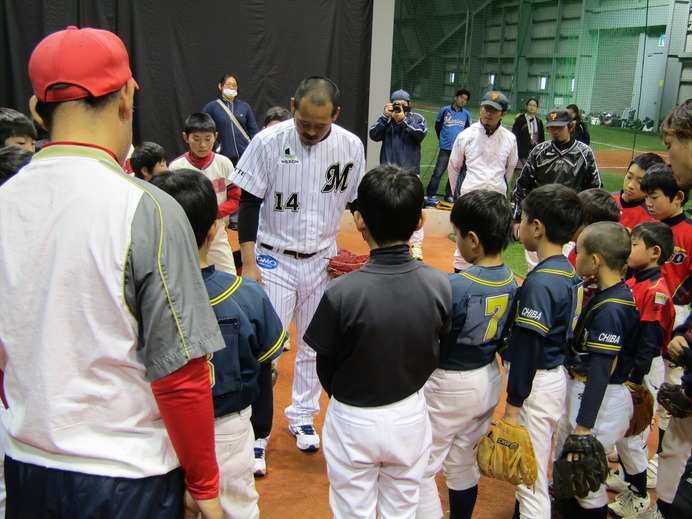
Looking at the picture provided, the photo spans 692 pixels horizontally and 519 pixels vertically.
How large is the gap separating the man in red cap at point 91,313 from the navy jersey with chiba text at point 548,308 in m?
1.65

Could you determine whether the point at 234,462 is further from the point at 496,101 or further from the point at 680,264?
the point at 496,101

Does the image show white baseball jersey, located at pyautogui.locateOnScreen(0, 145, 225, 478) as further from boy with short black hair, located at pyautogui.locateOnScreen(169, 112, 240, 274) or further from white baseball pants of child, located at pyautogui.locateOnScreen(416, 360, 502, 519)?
boy with short black hair, located at pyautogui.locateOnScreen(169, 112, 240, 274)

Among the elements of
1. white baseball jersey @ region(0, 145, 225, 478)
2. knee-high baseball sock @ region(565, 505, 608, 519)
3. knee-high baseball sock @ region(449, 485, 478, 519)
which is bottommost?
knee-high baseball sock @ region(565, 505, 608, 519)

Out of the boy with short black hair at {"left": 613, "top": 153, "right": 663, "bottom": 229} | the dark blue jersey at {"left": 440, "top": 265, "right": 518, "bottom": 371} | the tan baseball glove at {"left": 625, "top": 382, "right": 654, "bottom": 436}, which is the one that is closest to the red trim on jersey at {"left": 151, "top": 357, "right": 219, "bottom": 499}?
the dark blue jersey at {"left": 440, "top": 265, "right": 518, "bottom": 371}

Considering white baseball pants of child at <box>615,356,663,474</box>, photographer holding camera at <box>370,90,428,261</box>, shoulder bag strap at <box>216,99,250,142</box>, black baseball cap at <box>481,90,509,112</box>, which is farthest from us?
shoulder bag strap at <box>216,99,250,142</box>

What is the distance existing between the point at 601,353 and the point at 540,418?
42 cm

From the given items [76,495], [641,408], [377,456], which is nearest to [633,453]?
[641,408]

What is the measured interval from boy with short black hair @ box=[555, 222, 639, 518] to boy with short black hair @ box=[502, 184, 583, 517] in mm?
113

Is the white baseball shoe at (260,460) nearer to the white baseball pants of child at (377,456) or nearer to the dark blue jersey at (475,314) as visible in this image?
the white baseball pants of child at (377,456)

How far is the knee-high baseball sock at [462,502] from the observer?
3.02m

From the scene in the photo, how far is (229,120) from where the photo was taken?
10023 millimetres

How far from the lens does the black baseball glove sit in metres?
2.87

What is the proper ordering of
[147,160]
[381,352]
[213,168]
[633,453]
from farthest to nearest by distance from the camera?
1. [213,168]
2. [147,160]
3. [633,453]
4. [381,352]

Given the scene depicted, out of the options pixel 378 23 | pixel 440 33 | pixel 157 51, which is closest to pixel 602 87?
pixel 440 33
